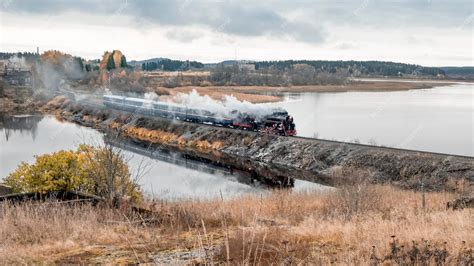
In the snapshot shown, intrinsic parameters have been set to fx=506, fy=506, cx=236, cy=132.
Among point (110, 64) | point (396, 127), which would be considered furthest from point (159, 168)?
point (110, 64)

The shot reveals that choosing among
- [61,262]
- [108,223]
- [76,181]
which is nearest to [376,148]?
[76,181]

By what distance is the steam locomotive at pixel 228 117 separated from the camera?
5194 cm

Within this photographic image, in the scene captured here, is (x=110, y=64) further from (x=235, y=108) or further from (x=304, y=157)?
(x=304, y=157)

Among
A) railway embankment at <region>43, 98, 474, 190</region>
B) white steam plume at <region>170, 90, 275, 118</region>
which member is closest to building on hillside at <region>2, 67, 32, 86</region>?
railway embankment at <region>43, 98, 474, 190</region>

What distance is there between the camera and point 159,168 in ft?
143

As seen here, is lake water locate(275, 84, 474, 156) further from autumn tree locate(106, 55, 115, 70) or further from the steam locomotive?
autumn tree locate(106, 55, 115, 70)

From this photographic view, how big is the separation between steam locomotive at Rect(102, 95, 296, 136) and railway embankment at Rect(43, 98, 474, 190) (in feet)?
3.96

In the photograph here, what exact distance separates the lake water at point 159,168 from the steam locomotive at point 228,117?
342 inches

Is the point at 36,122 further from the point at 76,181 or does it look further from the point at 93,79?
the point at 93,79

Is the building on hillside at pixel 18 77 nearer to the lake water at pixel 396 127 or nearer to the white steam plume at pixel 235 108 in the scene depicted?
the lake water at pixel 396 127

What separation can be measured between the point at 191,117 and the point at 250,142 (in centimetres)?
1393

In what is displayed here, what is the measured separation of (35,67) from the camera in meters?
162

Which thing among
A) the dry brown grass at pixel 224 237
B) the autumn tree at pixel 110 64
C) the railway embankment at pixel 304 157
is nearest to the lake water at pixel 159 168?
the railway embankment at pixel 304 157

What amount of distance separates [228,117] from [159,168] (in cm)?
1601
